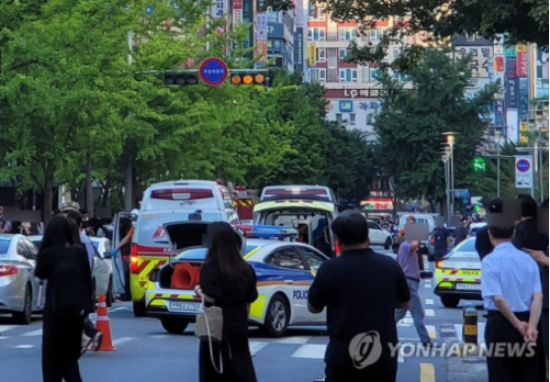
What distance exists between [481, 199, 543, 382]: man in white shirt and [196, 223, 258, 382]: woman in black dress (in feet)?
5.71

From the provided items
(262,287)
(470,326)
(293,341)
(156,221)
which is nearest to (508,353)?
(470,326)

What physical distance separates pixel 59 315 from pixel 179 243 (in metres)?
11.9

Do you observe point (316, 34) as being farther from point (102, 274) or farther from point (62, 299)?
point (62, 299)

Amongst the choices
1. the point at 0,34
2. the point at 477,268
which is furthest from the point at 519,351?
the point at 0,34

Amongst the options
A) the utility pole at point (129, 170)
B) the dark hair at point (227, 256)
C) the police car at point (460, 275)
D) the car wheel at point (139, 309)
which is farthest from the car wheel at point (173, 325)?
the utility pole at point (129, 170)

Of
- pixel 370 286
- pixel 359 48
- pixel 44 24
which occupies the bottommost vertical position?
pixel 370 286

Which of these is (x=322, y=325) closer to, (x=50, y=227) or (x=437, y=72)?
(x=50, y=227)

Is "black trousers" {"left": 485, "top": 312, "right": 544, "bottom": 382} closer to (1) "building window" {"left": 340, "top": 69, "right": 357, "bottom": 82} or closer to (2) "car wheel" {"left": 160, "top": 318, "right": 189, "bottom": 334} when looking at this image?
(2) "car wheel" {"left": 160, "top": 318, "right": 189, "bottom": 334}

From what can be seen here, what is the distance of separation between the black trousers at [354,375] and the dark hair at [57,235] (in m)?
3.92

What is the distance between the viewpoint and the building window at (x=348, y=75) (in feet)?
555

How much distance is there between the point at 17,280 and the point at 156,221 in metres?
4.02

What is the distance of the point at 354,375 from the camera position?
8.59 metres

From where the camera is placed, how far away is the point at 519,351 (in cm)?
1002

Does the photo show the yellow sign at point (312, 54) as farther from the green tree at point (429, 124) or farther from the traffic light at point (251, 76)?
the traffic light at point (251, 76)
